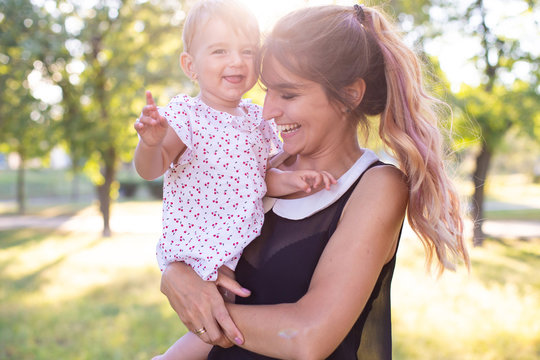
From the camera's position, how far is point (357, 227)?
60.7 inches

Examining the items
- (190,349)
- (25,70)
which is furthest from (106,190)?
(190,349)

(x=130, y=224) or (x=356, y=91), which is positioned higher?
(x=356, y=91)

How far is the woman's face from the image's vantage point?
67.2 inches

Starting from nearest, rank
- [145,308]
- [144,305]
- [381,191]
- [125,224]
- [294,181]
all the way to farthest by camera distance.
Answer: [381,191]
[294,181]
[145,308]
[144,305]
[125,224]

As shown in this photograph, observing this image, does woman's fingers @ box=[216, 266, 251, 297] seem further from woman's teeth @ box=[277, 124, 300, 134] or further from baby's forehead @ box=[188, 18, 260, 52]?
baby's forehead @ box=[188, 18, 260, 52]

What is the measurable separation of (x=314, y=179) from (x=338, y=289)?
44cm

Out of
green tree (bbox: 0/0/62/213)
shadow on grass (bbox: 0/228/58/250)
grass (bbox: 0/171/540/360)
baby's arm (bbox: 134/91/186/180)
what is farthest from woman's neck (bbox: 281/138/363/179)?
shadow on grass (bbox: 0/228/58/250)

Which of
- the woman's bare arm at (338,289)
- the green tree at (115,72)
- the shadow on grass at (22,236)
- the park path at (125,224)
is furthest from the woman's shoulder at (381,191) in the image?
the park path at (125,224)

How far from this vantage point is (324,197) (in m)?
1.73

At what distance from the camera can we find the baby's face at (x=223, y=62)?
192 cm

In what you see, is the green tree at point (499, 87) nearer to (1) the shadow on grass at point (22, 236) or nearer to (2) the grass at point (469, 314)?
(2) the grass at point (469, 314)

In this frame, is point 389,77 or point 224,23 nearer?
point 389,77

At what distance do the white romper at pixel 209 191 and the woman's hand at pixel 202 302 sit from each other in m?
0.04

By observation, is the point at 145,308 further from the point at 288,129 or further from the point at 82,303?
the point at 288,129
